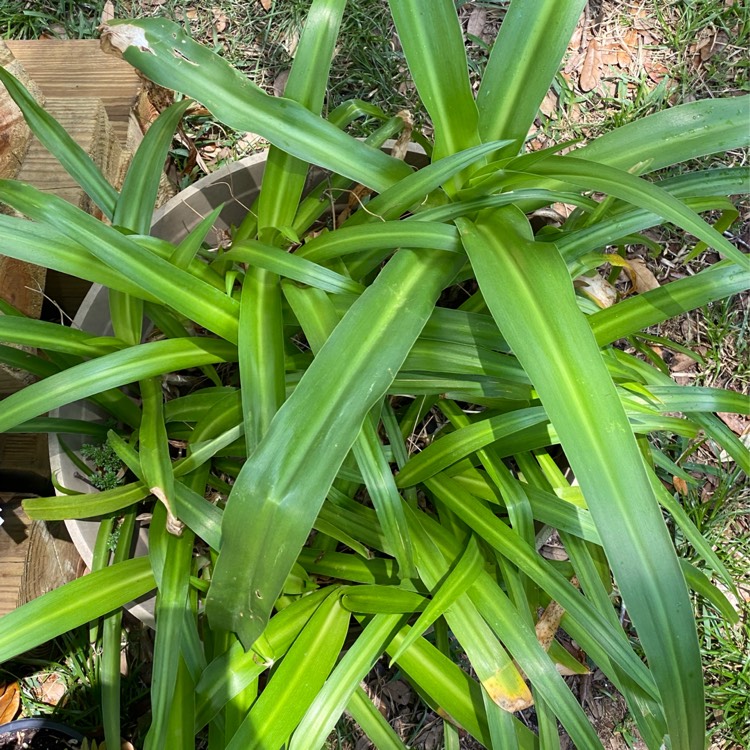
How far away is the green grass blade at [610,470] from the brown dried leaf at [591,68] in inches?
41.1

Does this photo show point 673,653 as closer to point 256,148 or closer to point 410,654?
point 410,654

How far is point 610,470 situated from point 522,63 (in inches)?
16.8

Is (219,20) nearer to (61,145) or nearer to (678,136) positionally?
(61,145)

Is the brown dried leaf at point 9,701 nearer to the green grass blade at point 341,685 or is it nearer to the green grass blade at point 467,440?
the green grass blade at point 341,685

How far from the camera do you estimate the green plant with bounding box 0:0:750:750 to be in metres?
0.48

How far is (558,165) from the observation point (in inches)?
22.5

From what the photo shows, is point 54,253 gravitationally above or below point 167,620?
above

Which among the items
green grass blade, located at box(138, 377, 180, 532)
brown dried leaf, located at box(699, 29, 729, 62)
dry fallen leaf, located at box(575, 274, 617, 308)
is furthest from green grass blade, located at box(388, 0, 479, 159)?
brown dried leaf, located at box(699, 29, 729, 62)

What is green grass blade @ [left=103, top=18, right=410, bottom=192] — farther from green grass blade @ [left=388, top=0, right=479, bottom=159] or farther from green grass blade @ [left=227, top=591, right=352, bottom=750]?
green grass blade @ [left=227, top=591, right=352, bottom=750]

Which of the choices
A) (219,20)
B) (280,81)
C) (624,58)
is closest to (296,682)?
(280,81)

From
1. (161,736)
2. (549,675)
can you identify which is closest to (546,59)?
(549,675)

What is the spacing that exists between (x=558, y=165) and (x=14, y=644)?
74cm

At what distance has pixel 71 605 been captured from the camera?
66 cm

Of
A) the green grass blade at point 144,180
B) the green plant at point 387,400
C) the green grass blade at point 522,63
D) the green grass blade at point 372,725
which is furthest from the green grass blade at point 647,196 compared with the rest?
the green grass blade at point 372,725
